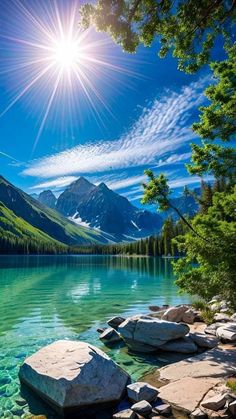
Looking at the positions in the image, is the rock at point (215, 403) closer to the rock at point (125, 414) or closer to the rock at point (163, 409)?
the rock at point (163, 409)

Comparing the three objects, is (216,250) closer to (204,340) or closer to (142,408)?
(142,408)

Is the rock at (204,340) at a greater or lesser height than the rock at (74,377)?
lesser

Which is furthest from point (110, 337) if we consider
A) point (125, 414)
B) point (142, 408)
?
point (125, 414)

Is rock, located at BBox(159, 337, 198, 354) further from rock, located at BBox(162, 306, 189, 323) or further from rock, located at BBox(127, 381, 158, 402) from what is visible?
rock, located at BBox(127, 381, 158, 402)

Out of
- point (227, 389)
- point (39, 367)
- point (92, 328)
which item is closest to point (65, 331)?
point (92, 328)

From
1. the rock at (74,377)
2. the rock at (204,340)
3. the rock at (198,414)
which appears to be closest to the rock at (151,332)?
the rock at (204,340)

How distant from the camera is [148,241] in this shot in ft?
636

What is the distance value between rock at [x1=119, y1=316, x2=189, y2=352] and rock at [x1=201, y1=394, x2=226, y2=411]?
7340 mm

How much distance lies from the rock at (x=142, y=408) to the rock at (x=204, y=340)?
8.19 metres

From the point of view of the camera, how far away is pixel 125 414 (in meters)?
9.80

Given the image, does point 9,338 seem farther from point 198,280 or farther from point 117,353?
point 198,280

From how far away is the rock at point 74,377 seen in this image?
34.9 ft

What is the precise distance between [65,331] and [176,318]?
24.9 ft

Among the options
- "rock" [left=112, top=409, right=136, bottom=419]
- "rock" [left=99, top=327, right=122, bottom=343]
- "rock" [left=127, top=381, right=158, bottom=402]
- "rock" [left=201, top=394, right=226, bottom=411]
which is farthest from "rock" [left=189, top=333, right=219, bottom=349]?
"rock" [left=112, top=409, right=136, bottom=419]
